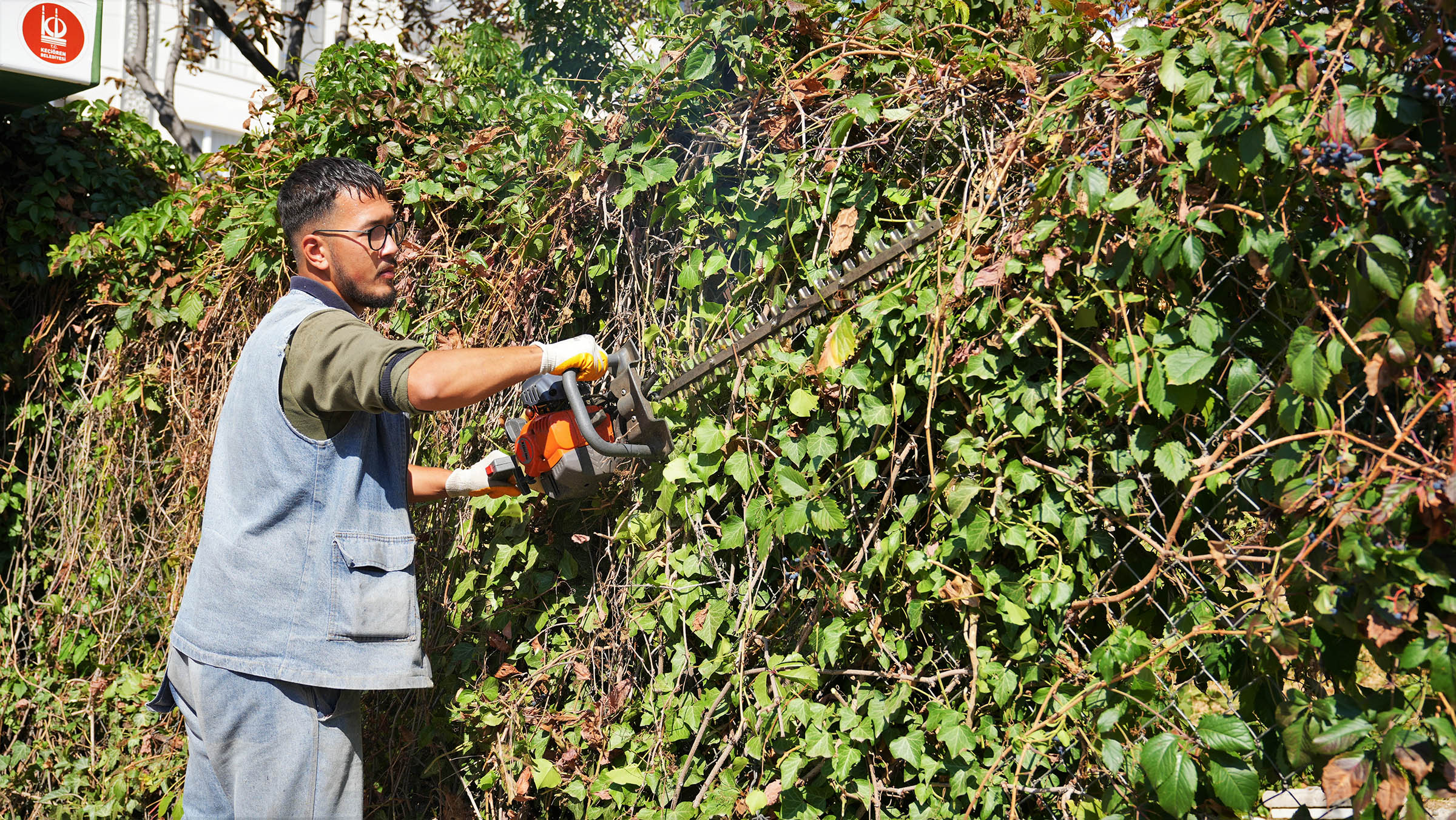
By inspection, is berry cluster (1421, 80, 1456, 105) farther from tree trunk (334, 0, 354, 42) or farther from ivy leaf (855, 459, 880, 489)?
tree trunk (334, 0, 354, 42)

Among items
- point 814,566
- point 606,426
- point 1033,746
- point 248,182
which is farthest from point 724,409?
point 248,182

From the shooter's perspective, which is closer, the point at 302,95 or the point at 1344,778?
the point at 1344,778

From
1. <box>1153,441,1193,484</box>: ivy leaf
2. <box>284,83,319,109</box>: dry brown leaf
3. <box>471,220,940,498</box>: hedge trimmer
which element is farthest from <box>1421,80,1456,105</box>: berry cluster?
<box>284,83,319,109</box>: dry brown leaf

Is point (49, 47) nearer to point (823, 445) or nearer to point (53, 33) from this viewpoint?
point (53, 33)

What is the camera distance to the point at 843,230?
2.05 m

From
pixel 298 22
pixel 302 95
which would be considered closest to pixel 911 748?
pixel 302 95

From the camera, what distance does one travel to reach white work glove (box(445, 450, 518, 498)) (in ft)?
8.06

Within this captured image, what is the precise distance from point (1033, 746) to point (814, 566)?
557mm

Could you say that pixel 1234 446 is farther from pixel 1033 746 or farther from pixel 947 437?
pixel 1033 746

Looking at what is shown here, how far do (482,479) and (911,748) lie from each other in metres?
1.26

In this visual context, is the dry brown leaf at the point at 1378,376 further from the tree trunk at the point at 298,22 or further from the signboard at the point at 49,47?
the tree trunk at the point at 298,22

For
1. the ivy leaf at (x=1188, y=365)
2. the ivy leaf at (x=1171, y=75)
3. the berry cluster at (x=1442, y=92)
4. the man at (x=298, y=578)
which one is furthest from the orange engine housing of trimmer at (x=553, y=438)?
the berry cluster at (x=1442, y=92)

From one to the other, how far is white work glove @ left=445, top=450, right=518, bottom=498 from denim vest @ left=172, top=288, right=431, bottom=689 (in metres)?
0.28

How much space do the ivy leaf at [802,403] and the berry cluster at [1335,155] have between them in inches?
38.4
